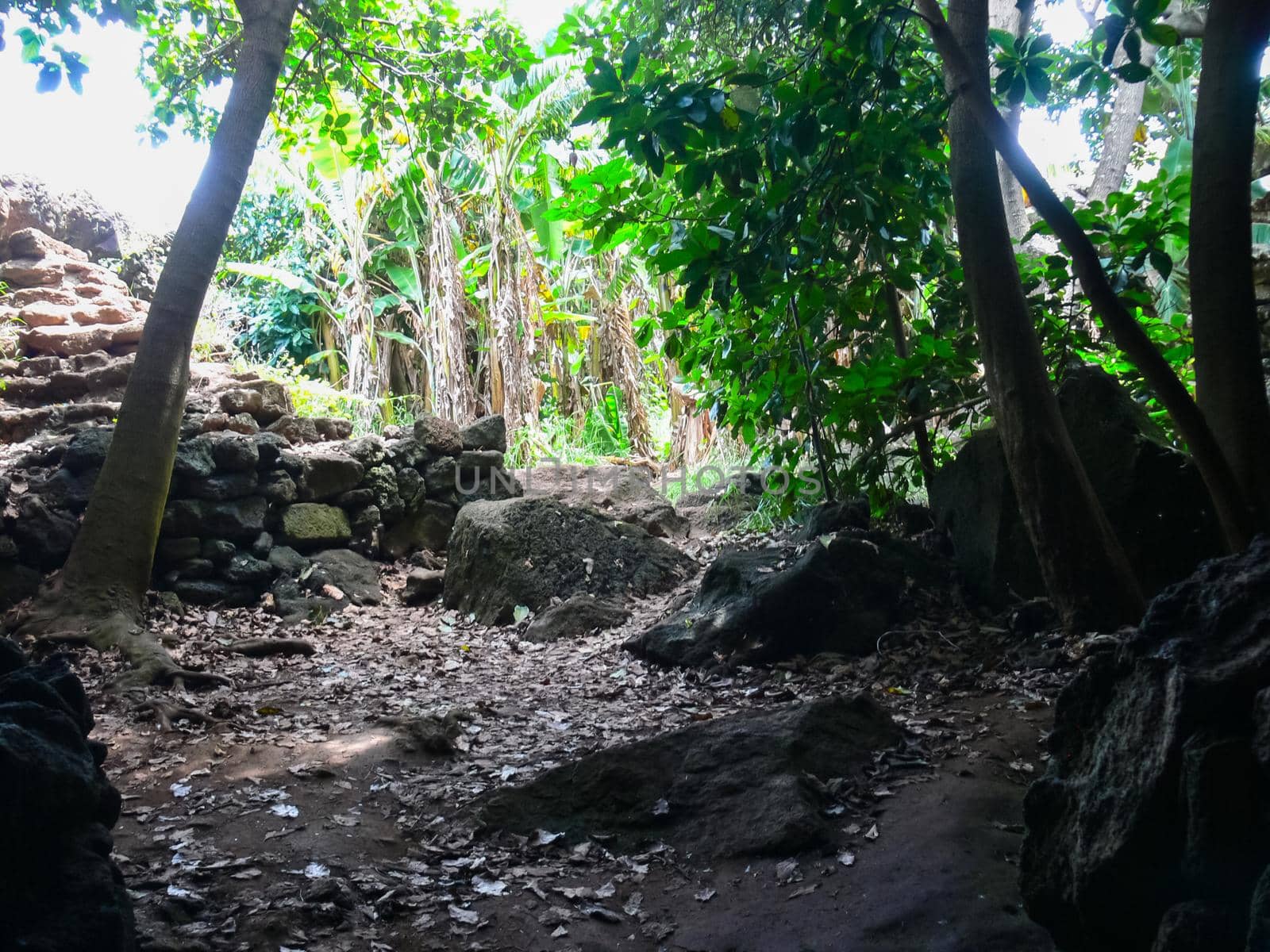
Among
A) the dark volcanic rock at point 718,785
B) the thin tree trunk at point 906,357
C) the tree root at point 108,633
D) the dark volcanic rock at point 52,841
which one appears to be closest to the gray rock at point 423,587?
the tree root at point 108,633

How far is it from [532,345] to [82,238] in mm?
5621

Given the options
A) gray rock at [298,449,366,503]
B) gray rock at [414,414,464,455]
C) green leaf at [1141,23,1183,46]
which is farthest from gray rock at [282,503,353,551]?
green leaf at [1141,23,1183,46]

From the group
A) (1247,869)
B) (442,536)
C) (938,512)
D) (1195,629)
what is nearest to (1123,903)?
(1247,869)

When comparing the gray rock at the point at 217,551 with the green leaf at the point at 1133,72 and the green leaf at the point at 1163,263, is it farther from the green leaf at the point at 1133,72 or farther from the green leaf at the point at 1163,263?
the green leaf at the point at 1133,72

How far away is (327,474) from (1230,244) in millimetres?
6903

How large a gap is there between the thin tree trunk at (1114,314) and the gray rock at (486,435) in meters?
6.61

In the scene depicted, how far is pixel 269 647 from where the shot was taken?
18.9ft

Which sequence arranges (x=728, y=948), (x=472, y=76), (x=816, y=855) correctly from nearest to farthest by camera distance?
1. (x=728, y=948)
2. (x=816, y=855)
3. (x=472, y=76)

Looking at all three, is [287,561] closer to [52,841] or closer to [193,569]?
[193,569]

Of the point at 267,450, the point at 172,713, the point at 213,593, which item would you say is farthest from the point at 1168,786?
the point at 267,450

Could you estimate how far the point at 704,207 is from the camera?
17.2ft

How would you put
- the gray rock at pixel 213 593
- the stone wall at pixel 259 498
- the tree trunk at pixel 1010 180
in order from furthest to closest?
the tree trunk at pixel 1010 180 < the gray rock at pixel 213 593 < the stone wall at pixel 259 498

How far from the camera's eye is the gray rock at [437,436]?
350 inches

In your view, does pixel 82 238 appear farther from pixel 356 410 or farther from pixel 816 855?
pixel 816 855
